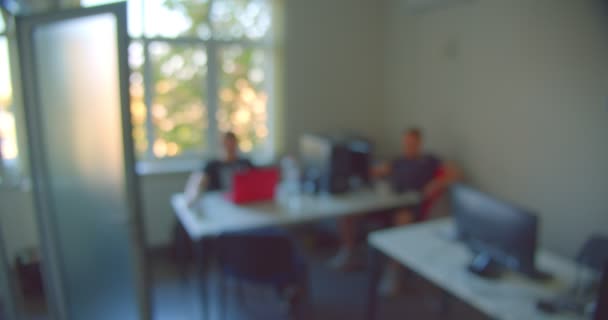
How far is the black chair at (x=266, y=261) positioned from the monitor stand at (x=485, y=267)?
935mm

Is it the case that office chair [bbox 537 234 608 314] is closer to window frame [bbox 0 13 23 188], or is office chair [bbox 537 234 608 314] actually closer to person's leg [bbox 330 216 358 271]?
person's leg [bbox 330 216 358 271]

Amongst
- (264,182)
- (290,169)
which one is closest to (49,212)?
(264,182)

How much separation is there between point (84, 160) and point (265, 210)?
3.93 ft

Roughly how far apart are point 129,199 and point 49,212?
58 centimetres

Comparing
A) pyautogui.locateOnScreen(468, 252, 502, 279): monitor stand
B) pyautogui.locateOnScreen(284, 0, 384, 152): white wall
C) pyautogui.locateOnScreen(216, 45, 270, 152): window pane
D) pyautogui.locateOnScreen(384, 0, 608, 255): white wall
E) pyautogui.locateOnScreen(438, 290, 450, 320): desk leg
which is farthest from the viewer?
pyautogui.locateOnScreen(284, 0, 384, 152): white wall

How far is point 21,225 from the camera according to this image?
1.85 m

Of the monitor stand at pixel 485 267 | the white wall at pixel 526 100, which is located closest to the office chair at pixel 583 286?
the monitor stand at pixel 485 267

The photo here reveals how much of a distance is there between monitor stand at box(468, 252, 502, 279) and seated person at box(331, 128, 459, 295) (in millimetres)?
1145

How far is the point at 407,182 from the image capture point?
10.9 feet

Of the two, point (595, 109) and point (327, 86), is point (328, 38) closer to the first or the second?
point (327, 86)

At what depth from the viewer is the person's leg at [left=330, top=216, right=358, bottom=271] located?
3473mm

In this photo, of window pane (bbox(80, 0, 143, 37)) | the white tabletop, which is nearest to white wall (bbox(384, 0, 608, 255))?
the white tabletop

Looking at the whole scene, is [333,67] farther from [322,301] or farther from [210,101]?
[322,301]

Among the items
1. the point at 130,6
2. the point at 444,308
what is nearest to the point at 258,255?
the point at 130,6
